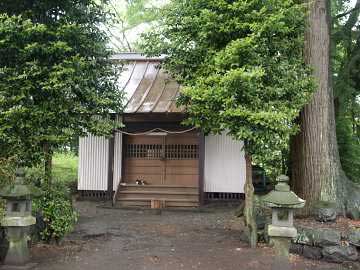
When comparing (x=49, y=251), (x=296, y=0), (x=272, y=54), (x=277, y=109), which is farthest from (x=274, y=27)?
(x=49, y=251)

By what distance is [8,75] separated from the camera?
8.05 m

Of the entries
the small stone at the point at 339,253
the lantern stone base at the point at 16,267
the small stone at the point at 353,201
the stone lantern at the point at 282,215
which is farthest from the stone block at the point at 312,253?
the lantern stone base at the point at 16,267

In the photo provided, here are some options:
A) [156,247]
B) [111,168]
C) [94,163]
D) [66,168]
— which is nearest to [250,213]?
[156,247]

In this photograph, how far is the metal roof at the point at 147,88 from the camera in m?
13.6

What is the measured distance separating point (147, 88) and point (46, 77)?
6.93 m

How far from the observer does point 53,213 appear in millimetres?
8297

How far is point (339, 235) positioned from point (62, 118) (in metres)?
5.94

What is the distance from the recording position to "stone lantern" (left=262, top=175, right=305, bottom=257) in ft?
21.6

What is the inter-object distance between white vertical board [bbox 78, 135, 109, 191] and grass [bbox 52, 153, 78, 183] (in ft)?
4.65

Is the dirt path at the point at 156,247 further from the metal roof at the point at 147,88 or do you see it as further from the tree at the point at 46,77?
the metal roof at the point at 147,88

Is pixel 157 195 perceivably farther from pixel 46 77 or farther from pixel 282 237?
pixel 282 237

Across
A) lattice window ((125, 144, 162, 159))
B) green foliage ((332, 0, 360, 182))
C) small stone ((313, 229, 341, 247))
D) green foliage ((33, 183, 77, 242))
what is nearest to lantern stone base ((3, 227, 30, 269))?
green foliage ((33, 183, 77, 242))

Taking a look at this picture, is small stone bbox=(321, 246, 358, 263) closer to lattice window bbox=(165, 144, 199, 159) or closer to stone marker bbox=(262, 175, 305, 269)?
stone marker bbox=(262, 175, 305, 269)

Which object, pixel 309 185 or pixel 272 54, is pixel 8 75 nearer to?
pixel 272 54
